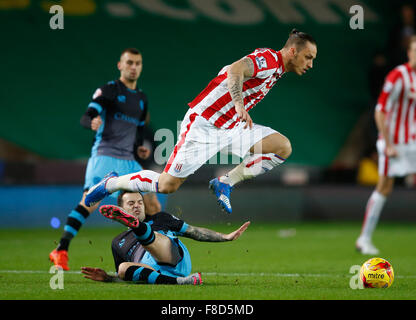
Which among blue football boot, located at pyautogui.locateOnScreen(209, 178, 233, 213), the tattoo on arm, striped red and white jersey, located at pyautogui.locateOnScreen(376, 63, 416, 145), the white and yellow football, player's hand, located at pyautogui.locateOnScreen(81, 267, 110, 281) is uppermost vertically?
striped red and white jersey, located at pyautogui.locateOnScreen(376, 63, 416, 145)

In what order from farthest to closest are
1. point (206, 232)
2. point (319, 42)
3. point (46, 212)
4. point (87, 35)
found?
point (319, 42)
point (87, 35)
point (46, 212)
point (206, 232)

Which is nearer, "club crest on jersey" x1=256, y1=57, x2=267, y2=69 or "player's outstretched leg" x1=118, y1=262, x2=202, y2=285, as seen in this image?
"player's outstretched leg" x1=118, y1=262, x2=202, y2=285

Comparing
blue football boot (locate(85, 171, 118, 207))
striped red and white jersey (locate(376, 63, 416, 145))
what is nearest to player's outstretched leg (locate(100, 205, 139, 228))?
blue football boot (locate(85, 171, 118, 207))

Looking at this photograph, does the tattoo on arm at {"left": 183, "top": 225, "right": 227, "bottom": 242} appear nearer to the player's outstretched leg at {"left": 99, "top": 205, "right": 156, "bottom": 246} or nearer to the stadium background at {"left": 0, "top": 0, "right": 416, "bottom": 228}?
the player's outstretched leg at {"left": 99, "top": 205, "right": 156, "bottom": 246}

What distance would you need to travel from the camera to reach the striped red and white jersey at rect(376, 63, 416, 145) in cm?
900

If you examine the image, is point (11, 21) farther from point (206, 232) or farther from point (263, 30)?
point (206, 232)

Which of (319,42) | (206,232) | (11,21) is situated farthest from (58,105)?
(206,232)

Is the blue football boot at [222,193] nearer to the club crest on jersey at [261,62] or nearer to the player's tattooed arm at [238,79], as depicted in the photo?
the player's tattooed arm at [238,79]

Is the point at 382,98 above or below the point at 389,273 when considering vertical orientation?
above

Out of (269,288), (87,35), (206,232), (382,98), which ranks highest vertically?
(87,35)

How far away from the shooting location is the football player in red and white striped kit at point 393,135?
29.2 ft

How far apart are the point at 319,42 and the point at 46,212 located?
19.6 ft

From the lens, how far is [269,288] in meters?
5.50

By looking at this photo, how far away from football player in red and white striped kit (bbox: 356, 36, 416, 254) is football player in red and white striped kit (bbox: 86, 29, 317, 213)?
3.07 m
